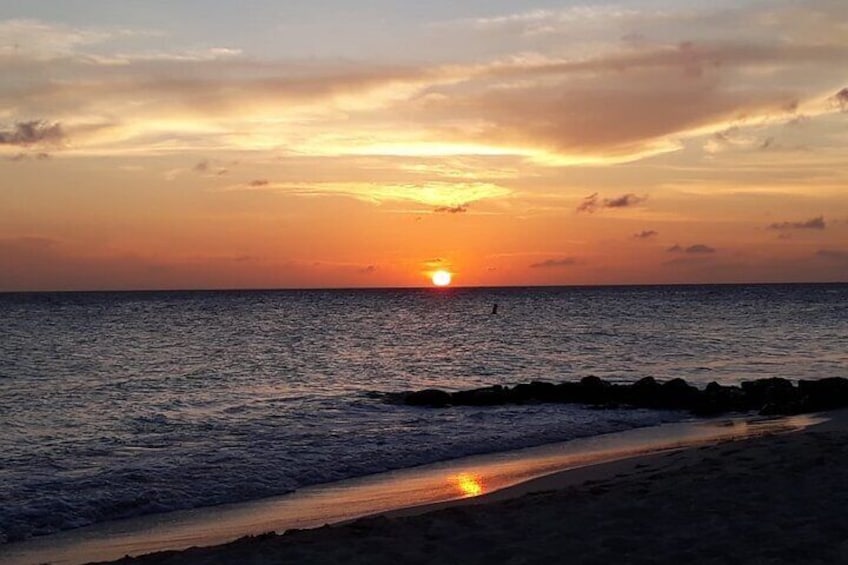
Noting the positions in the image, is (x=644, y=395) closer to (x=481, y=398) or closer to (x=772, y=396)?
(x=772, y=396)

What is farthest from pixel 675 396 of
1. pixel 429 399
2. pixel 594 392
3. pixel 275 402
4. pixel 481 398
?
pixel 275 402

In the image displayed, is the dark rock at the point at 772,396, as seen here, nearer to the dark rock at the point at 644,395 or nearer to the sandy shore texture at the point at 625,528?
the dark rock at the point at 644,395

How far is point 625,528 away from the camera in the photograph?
10.4 m

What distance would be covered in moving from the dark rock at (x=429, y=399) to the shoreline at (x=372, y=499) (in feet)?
27.1

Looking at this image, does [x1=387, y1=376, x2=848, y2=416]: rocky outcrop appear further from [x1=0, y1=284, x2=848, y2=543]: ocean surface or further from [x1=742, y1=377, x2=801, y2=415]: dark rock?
[x1=0, y1=284, x2=848, y2=543]: ocean surface

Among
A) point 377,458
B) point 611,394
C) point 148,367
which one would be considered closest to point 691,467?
point 377,458

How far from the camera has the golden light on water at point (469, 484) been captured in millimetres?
14830

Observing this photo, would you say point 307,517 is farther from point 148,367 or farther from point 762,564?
point 148,367

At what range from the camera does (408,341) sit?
64.4m

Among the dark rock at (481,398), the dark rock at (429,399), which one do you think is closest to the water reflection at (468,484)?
the dark rock at (429,399)

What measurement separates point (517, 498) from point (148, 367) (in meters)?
34.2

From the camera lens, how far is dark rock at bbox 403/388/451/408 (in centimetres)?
2845

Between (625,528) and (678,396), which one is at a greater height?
(625,528)

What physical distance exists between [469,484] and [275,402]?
15045mm
